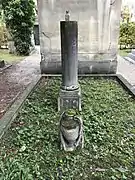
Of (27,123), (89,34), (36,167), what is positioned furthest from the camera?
(89,34)

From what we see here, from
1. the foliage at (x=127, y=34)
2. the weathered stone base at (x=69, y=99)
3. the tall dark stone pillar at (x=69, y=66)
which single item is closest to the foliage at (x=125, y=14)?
the foliage at (x=127, y=34)

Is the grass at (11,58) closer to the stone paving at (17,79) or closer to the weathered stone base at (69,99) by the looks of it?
the stone paving at (17,79)

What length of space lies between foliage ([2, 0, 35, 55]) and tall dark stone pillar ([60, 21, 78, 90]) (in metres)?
9.04

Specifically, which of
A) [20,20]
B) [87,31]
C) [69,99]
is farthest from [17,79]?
[20,20]

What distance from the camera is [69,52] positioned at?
389 centimetres

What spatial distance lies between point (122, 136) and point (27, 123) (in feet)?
5.20

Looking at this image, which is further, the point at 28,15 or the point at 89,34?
the point at 28,15

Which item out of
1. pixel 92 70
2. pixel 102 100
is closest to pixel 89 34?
pixel 92 70

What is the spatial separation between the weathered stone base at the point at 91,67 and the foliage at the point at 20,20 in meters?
6.31

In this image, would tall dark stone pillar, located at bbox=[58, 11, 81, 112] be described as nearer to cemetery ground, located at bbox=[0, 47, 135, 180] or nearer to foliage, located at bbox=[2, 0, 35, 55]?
cemetery ground, located at bbox=[0, 47, 135, 180]

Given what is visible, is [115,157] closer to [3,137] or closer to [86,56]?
[3,137]

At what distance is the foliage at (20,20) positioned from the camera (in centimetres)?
1182

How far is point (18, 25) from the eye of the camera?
40.4 ft

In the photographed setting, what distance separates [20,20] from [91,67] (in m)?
7.21
